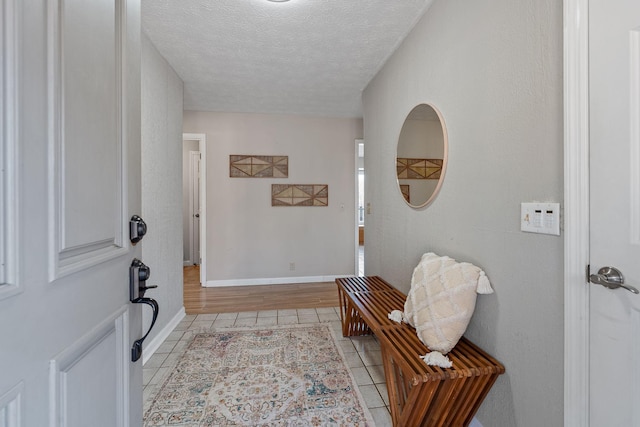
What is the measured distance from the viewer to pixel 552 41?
0.93 m

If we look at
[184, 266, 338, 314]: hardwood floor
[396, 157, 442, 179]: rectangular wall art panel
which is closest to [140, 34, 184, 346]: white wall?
[184, 266, 338, 314]: hardwood floor

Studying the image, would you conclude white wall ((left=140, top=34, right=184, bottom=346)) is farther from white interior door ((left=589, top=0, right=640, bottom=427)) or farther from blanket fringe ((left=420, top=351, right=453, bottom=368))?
white interior door ((left=589, top=0, right=640, bottom=427))

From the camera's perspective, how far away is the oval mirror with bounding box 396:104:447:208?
5.20 feet

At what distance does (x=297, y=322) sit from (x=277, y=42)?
97.0 inches

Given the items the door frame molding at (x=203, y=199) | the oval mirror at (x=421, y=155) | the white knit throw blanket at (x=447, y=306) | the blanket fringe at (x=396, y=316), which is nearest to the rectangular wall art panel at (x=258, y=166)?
the door frame molding at (x=203, y=199)

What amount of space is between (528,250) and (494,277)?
21 cm

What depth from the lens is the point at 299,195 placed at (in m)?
3.90

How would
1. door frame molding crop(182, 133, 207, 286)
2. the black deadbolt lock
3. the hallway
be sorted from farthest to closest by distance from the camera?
door frame molding crop(182, 133, 207, 286) < the hallway < the black deadbolt lock

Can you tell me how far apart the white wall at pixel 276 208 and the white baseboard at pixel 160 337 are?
1.10 m

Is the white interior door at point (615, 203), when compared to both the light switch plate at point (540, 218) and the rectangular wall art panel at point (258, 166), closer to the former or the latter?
the light switch plate at point (540, 218)

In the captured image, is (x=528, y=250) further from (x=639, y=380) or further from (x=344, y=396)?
(x=344, y=396)

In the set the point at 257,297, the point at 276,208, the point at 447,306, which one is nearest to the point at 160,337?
the point at 257,297

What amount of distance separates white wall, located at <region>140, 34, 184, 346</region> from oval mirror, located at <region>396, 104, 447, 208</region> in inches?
76.1

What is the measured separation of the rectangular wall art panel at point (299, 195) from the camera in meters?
3.85
